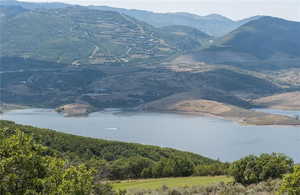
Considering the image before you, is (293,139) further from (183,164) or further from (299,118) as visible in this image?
(183,164)

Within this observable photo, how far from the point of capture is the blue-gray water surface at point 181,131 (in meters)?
89.5

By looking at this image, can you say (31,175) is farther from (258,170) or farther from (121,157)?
(121,157)

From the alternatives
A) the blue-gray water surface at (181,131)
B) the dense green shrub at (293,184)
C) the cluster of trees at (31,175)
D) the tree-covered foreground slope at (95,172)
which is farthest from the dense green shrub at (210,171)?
the blue-gray water surface at (181,131)

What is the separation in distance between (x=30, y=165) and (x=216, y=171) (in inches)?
1027

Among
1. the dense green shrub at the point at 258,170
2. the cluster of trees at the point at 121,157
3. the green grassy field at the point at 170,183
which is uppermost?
the dense green shrub at the point at 258,170

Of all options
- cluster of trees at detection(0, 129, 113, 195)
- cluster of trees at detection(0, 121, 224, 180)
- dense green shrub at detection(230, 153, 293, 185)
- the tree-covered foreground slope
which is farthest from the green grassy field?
cluster of trees at detection(0, 129, 113, 195)

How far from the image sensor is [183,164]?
39500 mm

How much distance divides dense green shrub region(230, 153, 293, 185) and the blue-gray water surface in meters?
50.7

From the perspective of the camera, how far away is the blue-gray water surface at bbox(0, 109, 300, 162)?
8950 cm

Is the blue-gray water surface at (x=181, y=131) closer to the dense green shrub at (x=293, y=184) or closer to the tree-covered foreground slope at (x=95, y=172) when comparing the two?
the tree-covered foreground slope at (x=95, y=172)

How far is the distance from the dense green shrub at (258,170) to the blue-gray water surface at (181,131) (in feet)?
166

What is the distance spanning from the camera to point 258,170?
95.2 feet

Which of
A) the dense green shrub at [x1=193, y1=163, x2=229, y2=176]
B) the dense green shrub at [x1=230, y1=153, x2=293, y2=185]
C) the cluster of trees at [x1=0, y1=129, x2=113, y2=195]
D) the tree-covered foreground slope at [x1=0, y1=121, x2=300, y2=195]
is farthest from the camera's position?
the dense green shrub at [x1=193, y1=163, x2=229, y2=176]

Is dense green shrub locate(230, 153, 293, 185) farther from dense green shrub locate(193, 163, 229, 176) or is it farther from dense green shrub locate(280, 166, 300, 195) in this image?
dense green shrub locate(280, 166, 300, 195)
